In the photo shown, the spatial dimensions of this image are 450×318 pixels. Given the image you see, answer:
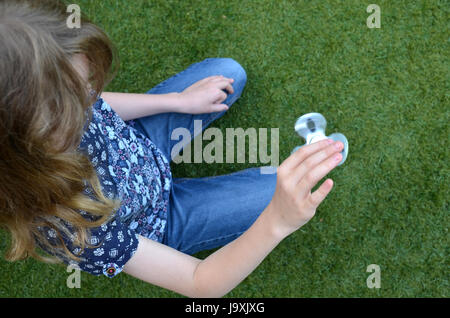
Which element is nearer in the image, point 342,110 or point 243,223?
point 243,223

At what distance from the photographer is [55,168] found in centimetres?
67

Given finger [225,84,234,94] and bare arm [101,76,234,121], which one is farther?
finger [225,84,234,94]

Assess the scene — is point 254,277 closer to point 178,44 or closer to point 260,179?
point 260,179

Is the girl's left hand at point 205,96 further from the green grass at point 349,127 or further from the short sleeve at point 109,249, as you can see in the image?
A: the short sleeve at point 109,249

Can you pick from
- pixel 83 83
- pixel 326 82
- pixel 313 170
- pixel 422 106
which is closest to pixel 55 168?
pixel 83 83

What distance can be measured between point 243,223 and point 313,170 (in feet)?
1.41

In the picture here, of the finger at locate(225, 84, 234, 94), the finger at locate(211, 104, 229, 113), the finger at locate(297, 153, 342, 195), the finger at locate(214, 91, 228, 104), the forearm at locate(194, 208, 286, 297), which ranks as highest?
the finger at locate(225, 84, 234, 94)

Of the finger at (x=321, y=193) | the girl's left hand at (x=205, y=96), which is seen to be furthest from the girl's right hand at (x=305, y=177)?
the girl's left hand at (x=205, y=96)

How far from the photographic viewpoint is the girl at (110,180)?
23.7 inches

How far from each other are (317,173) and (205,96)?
549 millimetres

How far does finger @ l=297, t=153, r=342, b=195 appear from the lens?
664mm

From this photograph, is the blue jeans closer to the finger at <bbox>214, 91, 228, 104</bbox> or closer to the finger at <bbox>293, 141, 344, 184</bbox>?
the finger at <bbox>214, 91, 228, 104</bbox>

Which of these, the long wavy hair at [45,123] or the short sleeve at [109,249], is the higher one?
the long wavy hair at [45,123]

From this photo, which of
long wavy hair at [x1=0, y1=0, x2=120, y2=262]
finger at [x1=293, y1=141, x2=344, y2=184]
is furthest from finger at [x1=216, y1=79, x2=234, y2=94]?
finger at [x1=293, y1=141, x2=344, y2=184]
